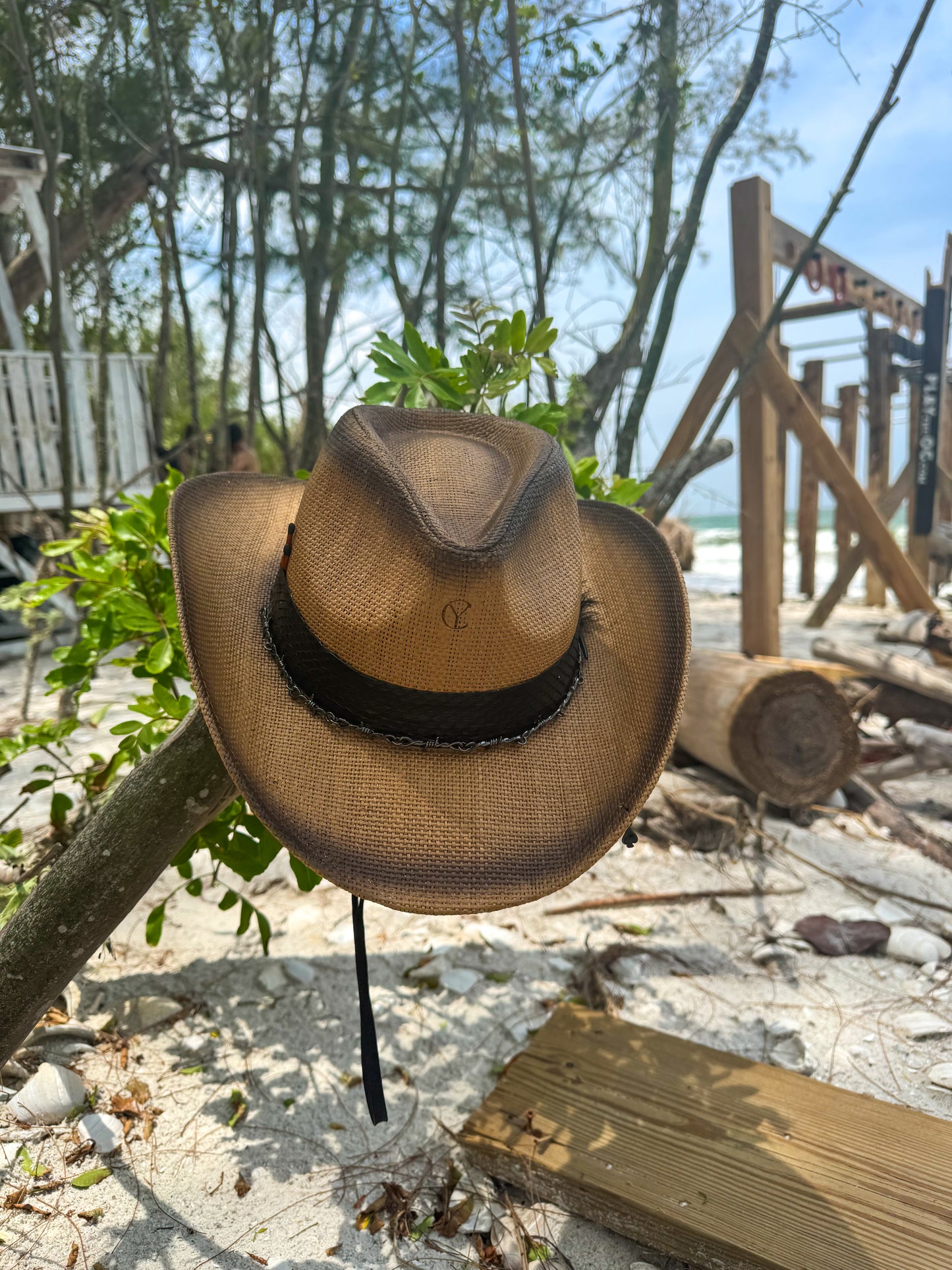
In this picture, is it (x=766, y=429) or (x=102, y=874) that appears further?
(x=766, y=429)

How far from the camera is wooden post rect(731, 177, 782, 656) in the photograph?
207 inches

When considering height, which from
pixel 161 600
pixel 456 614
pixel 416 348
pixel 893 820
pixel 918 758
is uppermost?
pixel 416 348

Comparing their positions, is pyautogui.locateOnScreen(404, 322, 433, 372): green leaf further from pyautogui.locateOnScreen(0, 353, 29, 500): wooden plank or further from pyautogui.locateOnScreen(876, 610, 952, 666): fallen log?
pyautogui.locateOnScreen(0, 353, 29, 500): wooden plank

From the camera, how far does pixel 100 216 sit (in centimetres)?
731

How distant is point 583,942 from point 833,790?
1668 mm

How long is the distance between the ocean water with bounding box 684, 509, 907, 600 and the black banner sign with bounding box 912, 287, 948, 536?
1.34 m

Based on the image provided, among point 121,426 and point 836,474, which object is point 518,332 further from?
point 121,426

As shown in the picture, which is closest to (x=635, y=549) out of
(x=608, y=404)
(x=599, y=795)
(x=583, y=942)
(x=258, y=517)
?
(x=599, y=795)

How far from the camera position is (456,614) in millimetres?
1153

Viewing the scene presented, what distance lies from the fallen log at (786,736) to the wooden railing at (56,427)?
4439mm

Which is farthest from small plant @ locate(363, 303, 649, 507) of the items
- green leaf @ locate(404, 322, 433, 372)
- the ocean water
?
the ocean water

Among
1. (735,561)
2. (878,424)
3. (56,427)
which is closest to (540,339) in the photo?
(56,427)

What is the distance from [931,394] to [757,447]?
10.4ft

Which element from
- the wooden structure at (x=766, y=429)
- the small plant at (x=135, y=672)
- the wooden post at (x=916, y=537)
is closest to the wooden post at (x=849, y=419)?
the wooden post at (x=916, y=537)
